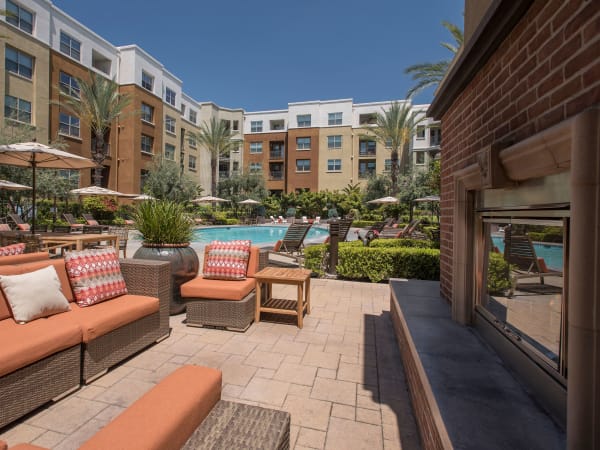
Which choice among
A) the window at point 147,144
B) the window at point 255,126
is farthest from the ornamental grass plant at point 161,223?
the window at point 255,126

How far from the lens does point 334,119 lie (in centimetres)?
3800

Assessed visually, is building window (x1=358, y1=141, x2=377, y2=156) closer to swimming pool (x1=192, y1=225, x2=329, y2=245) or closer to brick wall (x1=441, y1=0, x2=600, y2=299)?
swimming pool (x1=192, y1=225, x2=329, y2=245)

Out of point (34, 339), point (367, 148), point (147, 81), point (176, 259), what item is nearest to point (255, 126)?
point (367, 148)

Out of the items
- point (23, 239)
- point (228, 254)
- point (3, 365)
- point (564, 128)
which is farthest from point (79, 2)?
point (564, 128)

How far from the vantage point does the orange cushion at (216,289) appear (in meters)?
4.29

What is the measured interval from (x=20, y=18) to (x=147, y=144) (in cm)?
1164

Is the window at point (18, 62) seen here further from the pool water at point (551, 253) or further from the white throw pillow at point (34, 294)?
the pool water at point (551, 253)

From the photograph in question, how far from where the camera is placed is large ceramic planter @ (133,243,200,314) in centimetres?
470

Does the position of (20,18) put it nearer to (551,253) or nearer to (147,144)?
(147,144)

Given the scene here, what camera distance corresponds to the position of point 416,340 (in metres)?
2.84

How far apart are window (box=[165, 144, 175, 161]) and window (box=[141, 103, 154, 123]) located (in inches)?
118

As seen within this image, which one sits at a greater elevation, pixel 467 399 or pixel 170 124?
pixel 170 124

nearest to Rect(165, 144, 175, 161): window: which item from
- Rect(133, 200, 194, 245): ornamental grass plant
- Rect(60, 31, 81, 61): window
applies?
Rect(60, 31, 81, 61): window

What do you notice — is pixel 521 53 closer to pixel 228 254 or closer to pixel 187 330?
pixel 228 254
